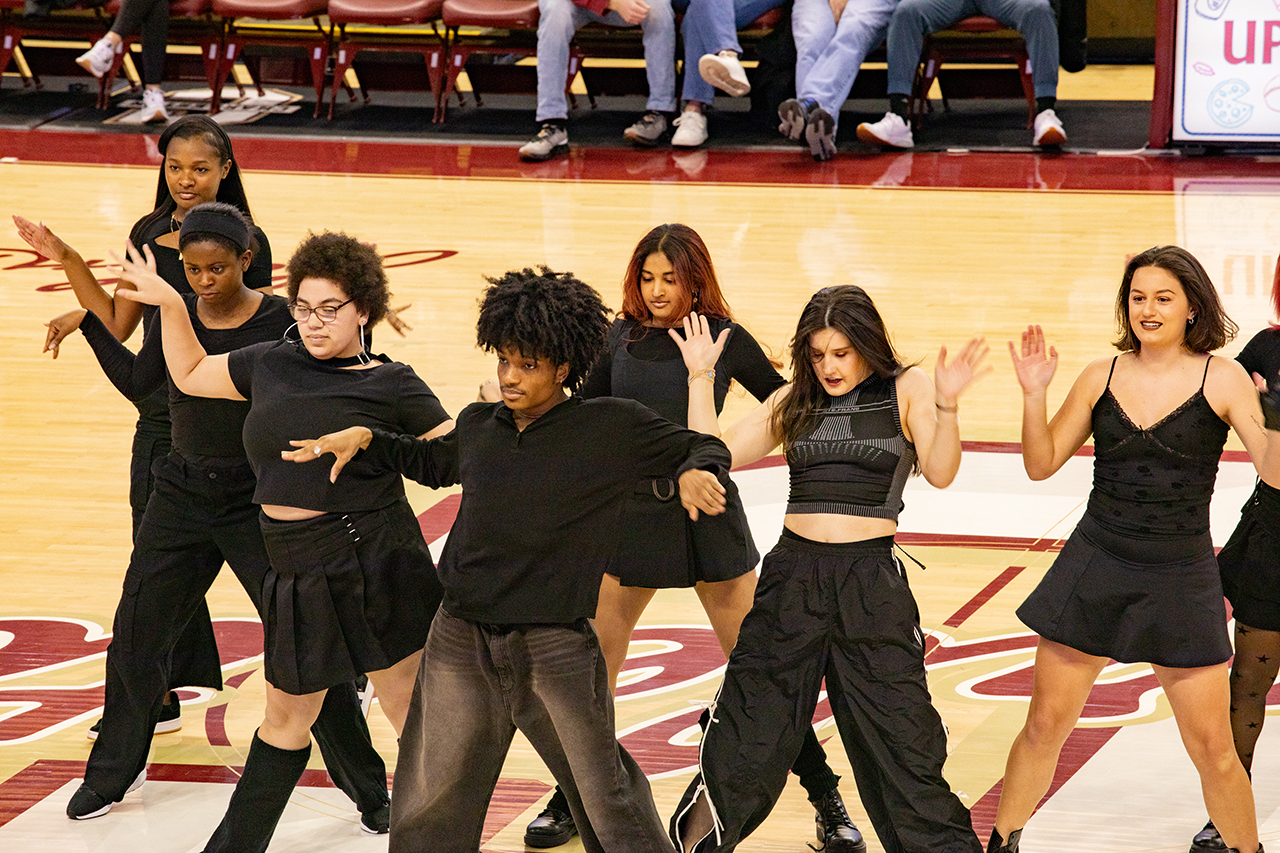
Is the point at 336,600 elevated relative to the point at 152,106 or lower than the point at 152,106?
lower

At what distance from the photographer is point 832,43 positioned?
37.2ft

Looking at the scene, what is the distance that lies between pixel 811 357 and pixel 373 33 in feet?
33.5

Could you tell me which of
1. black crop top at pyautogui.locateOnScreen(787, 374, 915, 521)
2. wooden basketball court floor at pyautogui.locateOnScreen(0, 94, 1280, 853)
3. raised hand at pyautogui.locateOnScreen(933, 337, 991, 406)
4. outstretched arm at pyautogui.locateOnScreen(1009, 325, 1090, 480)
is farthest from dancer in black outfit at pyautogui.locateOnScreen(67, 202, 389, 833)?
outstretched arm at pyautogui.locateOnScreen(1009, 325, 1090, 480)

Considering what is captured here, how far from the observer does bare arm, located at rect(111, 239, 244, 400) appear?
354cm

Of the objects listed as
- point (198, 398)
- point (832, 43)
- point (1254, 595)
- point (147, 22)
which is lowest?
point (1254, 595)

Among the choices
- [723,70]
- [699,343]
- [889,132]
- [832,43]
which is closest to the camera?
[699,343]

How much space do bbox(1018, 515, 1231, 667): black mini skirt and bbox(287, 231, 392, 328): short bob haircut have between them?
152 centimetres

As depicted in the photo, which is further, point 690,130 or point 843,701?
point 690,130

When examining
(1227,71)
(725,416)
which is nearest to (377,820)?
(725,416)

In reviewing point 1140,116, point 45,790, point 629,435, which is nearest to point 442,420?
point 629,435

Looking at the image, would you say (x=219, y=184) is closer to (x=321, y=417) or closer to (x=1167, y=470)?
(x=321, y=417)

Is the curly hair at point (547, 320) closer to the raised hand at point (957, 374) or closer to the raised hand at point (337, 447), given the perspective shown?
the raised hand at point (337, 447)

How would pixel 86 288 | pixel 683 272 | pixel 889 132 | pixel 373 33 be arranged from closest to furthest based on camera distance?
pixel 683 272, pixel 86 288, pixel 889 132, pixel 373 33

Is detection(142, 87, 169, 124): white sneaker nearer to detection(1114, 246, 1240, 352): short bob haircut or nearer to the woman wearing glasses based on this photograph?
the woman wearing glasses
